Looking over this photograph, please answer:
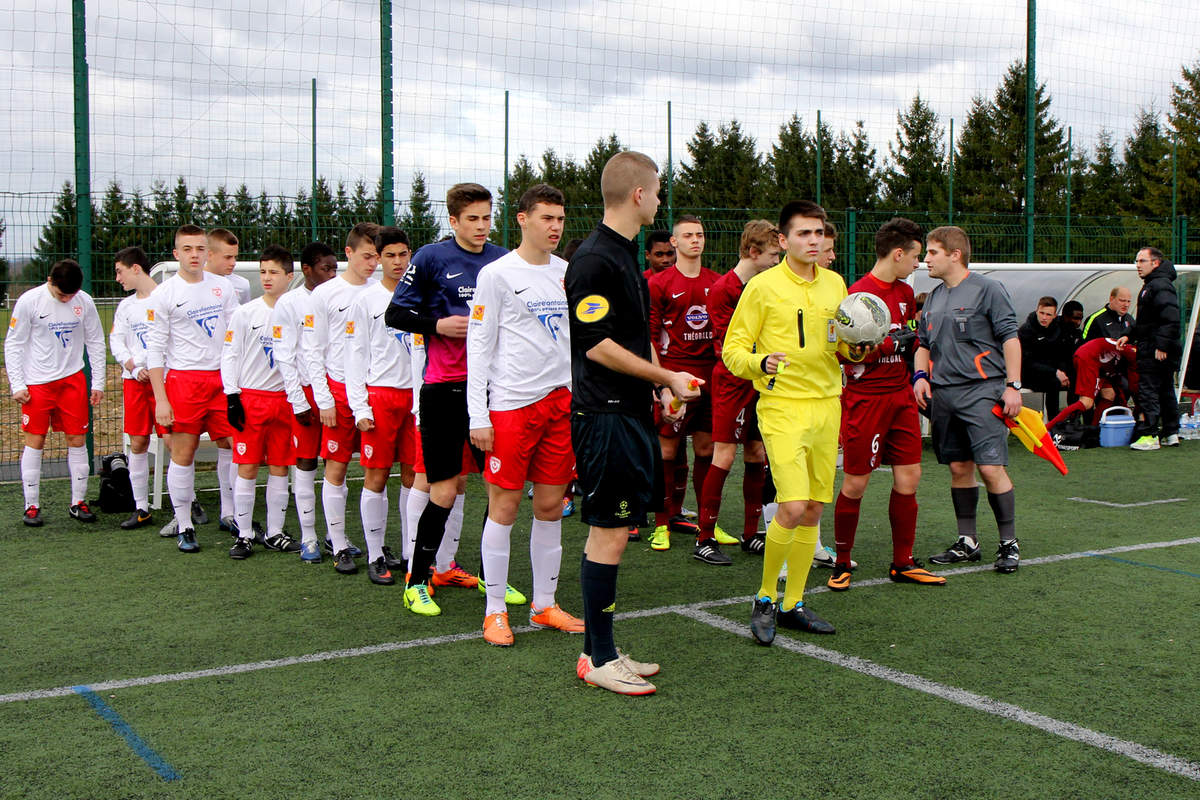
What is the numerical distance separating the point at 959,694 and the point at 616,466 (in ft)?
5.18

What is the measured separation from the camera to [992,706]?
4008 millimetres

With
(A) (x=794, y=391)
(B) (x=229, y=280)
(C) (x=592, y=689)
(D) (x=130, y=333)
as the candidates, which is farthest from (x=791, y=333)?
(D) (x=130, y=333)

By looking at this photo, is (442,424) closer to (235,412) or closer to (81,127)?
(235,412)

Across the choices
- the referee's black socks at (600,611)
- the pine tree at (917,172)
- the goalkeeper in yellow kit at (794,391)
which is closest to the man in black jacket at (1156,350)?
the goalkeeper in yellow kit at (794,391)

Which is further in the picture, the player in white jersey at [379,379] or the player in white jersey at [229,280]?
the player in white jersey at [229,280]

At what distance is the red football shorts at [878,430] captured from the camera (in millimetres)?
5973

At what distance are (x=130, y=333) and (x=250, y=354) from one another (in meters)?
1.79

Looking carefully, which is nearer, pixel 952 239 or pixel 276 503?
pixel 952 239

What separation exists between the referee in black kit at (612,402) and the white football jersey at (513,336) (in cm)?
57

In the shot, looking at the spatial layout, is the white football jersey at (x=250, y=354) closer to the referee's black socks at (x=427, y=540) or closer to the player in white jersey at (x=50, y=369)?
the player in white jersey at (x=50, y=369)

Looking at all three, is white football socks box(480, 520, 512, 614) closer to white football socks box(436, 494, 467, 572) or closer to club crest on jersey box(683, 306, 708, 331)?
white football socks box(436, 494, 467, 572)

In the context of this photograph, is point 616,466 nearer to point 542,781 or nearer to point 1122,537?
point 542,781

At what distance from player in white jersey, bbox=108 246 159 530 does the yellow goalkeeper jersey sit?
4.98 m

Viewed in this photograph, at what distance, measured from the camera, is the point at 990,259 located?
55.4 ft
